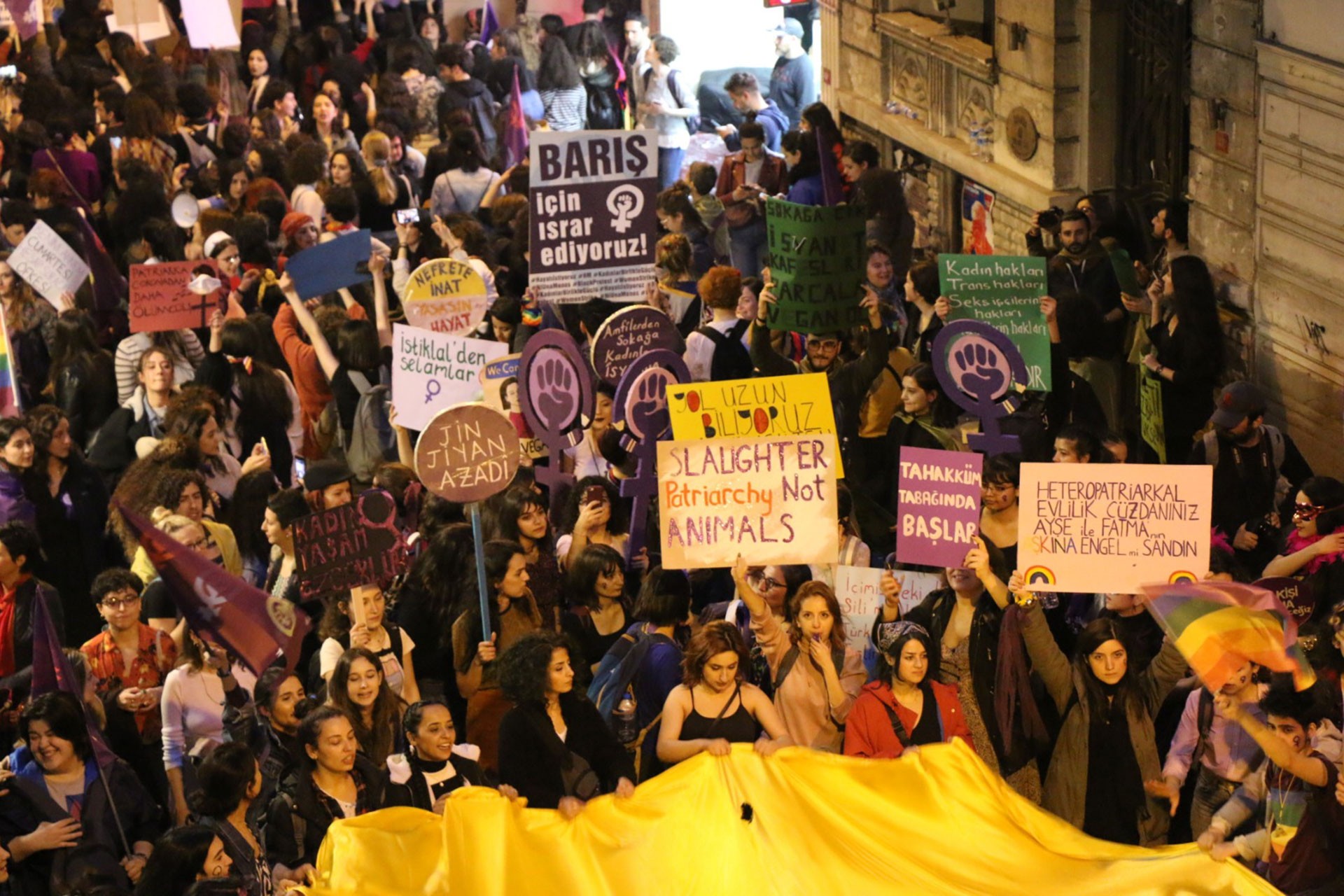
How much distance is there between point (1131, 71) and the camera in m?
14.7

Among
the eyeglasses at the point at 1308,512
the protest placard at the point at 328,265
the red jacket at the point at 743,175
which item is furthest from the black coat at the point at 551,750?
the red jacket at the point at 743,175

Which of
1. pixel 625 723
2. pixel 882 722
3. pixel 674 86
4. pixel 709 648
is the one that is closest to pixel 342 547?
pixel 625 723

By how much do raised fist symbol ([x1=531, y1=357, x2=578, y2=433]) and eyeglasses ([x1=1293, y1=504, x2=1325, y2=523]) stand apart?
320 cm

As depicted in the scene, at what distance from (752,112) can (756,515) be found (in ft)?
31.9

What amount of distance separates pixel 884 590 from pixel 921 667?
941mm

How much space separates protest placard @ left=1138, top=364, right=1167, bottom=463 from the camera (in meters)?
11.3

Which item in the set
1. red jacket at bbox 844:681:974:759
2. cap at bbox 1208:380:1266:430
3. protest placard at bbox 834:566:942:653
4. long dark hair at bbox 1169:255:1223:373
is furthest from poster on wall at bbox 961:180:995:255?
red jacket at bbox 844:681:974:759

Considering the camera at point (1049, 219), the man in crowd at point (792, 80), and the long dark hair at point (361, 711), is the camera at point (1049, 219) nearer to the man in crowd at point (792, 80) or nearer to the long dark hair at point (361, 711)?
the long dark hair at point (361, 711)

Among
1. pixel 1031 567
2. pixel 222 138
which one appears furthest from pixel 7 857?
pixel 222 138

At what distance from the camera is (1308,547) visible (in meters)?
9.05

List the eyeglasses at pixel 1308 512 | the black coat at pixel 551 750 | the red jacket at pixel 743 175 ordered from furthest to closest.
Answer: the red jacket at pixel 743 175
the eyeglasses at pixel 1308 512
the black coat at pixel 551 750

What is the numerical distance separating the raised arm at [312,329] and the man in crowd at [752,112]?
5949mm

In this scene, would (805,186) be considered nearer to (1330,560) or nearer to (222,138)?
(222,138)

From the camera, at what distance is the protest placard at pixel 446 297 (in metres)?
11.6
